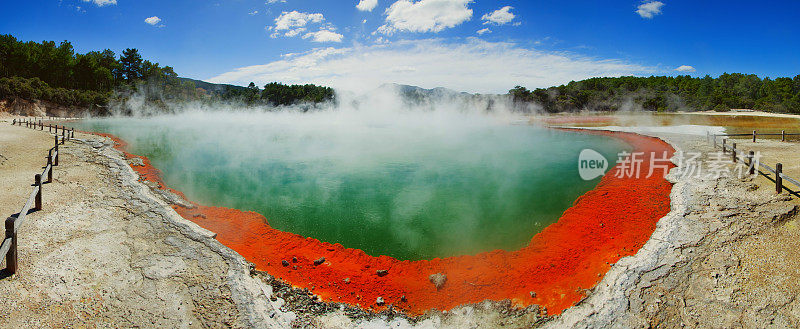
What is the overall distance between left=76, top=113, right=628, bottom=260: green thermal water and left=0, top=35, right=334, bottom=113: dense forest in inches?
1303

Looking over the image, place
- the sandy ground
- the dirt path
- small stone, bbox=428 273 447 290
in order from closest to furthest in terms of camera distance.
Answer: the dirt path → the sandy ground → small stone, bbox=428 273 447 290

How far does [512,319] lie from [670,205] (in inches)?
272

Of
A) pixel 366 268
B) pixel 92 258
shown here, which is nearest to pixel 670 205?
pixel 366 268

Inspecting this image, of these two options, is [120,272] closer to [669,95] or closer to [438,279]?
[438,279]

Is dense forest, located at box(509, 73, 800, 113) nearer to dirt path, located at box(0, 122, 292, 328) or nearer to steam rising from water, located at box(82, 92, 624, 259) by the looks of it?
steam rising from water, located at box(82, 92, 624, 259)

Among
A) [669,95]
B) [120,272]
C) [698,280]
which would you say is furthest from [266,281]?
[669,95]

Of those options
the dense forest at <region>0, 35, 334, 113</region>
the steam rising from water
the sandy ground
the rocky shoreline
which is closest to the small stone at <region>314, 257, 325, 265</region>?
Answer: the steam rising from water

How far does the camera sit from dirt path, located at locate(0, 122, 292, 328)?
14.3 ft

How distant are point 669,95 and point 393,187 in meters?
60.4

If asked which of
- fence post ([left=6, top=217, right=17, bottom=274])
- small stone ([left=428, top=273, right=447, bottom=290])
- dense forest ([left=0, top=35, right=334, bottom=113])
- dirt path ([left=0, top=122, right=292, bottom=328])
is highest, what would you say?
dense forest ([left=0, top=35, right=334, bottom=113])

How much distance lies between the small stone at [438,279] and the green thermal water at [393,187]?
0.97 m

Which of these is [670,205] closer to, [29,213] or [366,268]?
[366,268]

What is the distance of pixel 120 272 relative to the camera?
523 centimetres

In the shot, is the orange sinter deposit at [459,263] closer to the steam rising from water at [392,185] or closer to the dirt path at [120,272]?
the steam rising from water at [392,185]
